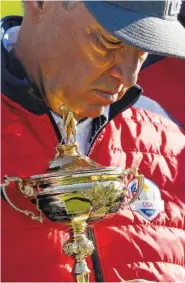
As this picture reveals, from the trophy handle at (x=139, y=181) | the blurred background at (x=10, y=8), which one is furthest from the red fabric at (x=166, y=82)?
the trophy handle at (x=139, y=181)

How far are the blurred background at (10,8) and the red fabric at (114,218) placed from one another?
1.23 feet

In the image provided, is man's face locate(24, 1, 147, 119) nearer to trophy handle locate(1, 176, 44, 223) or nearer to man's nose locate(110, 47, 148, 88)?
man's nose locate(110, 47, 148, 88)

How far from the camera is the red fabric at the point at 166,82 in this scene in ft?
6.71

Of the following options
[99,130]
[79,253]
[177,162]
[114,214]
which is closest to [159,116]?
[177,162]

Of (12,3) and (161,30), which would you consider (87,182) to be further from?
(12,3)

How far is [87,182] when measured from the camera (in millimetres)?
1271

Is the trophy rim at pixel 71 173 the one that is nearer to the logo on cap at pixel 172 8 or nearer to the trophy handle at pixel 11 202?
the trophy handle at pixel 11 202

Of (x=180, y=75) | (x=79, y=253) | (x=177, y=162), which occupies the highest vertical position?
(x=180, y=75)

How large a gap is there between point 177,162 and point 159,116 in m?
0.10

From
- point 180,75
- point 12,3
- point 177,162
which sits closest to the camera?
point 177,162

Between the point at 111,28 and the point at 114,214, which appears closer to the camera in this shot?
the point at 111,28

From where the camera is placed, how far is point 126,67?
1277mm

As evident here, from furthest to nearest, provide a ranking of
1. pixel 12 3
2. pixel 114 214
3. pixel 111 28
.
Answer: pixel 12 3, pixel 114 214, pixel 111 28

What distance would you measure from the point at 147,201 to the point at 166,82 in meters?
0.66
